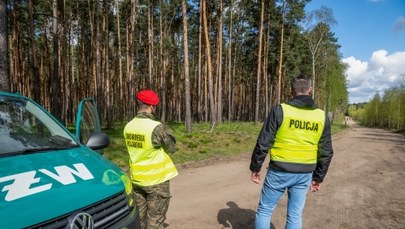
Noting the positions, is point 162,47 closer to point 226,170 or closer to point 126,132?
point 226,170

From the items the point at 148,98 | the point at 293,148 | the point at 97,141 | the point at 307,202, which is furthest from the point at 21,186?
the point at 307,202

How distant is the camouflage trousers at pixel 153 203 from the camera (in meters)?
3.78

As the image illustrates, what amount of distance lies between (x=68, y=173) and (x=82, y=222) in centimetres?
49

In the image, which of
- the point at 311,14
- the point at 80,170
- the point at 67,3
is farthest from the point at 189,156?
the point at 311,14

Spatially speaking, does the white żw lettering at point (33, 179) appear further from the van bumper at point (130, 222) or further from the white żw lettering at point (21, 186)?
the van bumper at point (130, 222)

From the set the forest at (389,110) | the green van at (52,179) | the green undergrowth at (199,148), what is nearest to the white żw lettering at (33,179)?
the green van at (52,179)

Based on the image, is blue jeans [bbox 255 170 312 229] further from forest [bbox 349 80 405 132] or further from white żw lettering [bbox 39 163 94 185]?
forest [bbox 349 80 405 132]

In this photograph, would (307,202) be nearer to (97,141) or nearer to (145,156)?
(145,156)

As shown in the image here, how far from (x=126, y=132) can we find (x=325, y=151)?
2311mm

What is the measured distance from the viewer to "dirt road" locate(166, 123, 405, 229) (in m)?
5.32

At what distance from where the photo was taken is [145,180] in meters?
3.76

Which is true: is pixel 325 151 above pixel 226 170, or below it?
above

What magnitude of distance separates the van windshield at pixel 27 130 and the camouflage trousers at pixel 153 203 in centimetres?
98

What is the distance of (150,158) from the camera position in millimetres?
3779
